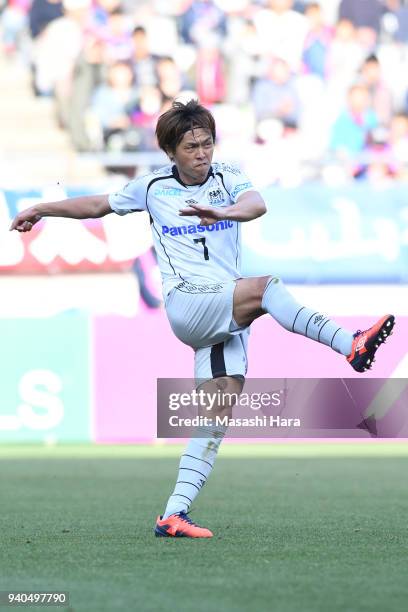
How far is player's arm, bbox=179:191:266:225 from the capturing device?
5.67 meters

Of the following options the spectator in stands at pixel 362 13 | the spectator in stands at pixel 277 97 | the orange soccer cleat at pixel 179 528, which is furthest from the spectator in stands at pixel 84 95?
the orange soccer cleat at pixel 179 528

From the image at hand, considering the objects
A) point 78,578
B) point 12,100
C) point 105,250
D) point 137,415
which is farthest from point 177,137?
point 12,100

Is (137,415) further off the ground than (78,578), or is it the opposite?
(78,578)

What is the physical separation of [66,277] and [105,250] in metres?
0.62

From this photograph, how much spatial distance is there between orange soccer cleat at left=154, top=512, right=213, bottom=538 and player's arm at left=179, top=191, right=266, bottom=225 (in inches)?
55.6

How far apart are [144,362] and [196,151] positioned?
870 centimetres

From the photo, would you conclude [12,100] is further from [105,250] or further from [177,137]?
[177,137]

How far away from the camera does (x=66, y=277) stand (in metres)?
16.9

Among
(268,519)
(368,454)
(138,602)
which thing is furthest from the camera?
(368,454)

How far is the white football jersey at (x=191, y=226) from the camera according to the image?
6359 millimetres

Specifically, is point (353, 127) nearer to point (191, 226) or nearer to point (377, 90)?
point (377, 90)

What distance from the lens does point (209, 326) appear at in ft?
20.5

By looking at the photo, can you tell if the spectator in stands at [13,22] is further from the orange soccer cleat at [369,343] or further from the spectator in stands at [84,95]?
the orange soccer cleat at [369,343]

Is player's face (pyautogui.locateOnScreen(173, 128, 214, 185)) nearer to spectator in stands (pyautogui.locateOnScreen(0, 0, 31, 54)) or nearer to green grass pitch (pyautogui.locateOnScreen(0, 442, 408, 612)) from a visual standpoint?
green grass pitch (pyautogui.locateOnScreen(0, 442, 408, 612))
